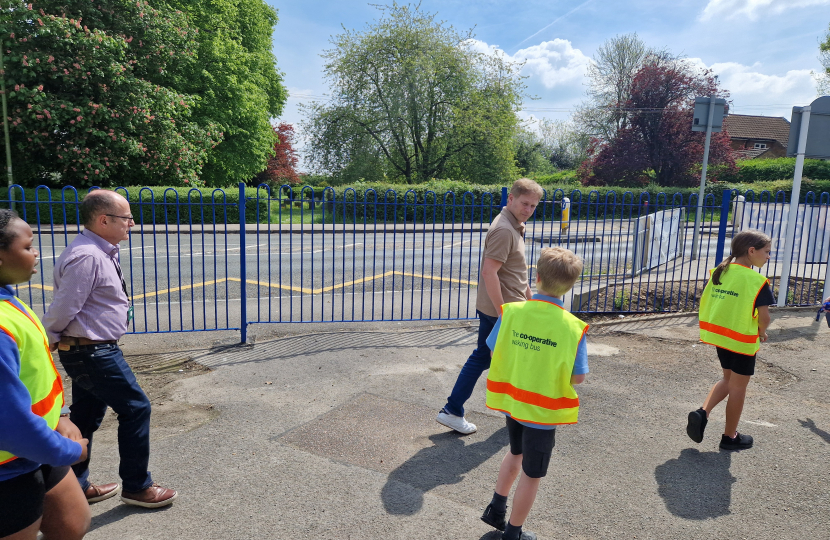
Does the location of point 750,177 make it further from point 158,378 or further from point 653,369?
point 158,378

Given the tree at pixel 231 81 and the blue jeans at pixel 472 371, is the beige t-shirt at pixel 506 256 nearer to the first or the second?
the blue jeans at pixel 472 371

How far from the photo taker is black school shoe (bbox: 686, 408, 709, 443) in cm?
391

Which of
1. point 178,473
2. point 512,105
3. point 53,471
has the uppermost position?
point 512,105

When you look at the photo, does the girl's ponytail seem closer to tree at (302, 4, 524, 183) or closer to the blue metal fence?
the blue metal fence

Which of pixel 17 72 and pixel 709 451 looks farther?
pixel 17 72

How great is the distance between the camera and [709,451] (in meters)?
3.96

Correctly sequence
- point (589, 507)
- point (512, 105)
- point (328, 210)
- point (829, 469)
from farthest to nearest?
1. point (512, 105)
2. point (328, 210)
3. point (829, 469)
4. point (589, 507)

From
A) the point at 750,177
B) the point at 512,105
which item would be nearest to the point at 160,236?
the point at 512,105

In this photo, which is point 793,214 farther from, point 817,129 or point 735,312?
point 735,312

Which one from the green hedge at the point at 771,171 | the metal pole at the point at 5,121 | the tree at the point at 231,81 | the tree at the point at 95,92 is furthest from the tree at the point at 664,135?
the metal pole at the point at 5,121

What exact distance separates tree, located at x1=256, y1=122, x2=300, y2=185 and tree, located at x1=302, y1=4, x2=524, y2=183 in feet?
38.6

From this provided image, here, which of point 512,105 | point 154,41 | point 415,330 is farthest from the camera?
point 512,105

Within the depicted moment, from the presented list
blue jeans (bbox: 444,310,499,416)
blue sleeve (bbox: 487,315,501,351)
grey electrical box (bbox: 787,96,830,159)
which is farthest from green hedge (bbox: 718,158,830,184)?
blue sleeve (bbox: 487,315,501,351)

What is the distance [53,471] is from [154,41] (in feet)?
68.1
